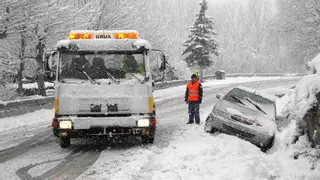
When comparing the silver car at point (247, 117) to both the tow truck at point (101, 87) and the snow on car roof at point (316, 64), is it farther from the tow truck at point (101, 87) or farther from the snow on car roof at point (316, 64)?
the tow truck at point (101, 87)

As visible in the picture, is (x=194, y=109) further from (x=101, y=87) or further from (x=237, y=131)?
(x=101, y=87)

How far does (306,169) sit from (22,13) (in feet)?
40.6

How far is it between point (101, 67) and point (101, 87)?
52cm

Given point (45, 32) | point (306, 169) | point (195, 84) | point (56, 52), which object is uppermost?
point (45, 32)

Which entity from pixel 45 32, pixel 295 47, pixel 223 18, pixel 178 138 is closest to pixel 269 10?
pixel 223 18

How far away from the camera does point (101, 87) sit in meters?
7.76

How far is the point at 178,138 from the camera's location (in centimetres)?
945

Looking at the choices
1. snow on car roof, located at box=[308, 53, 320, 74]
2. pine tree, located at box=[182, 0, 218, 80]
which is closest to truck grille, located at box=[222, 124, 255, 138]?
snow on car roof, located at box=[308, 53, 320, 74]

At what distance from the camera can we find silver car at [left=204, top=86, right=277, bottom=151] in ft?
27.7

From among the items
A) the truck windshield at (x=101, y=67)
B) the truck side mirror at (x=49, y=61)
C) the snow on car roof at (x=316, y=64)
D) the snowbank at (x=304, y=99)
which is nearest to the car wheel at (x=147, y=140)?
the truck windshield at (x=101, y=67)

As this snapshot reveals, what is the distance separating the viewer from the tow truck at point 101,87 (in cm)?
768

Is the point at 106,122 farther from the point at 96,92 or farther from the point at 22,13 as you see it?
the point at 22,13

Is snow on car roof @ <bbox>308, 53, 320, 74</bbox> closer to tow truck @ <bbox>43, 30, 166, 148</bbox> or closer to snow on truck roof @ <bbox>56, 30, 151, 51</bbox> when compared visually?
tow truck @ <bbox>43, 30, 166, 148</bbox>

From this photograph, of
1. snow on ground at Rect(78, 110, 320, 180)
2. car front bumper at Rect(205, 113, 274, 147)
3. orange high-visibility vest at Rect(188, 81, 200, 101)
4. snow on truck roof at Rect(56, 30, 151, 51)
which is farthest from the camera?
orange high-visibility vest at Rect(188, 81, 200, 101)
